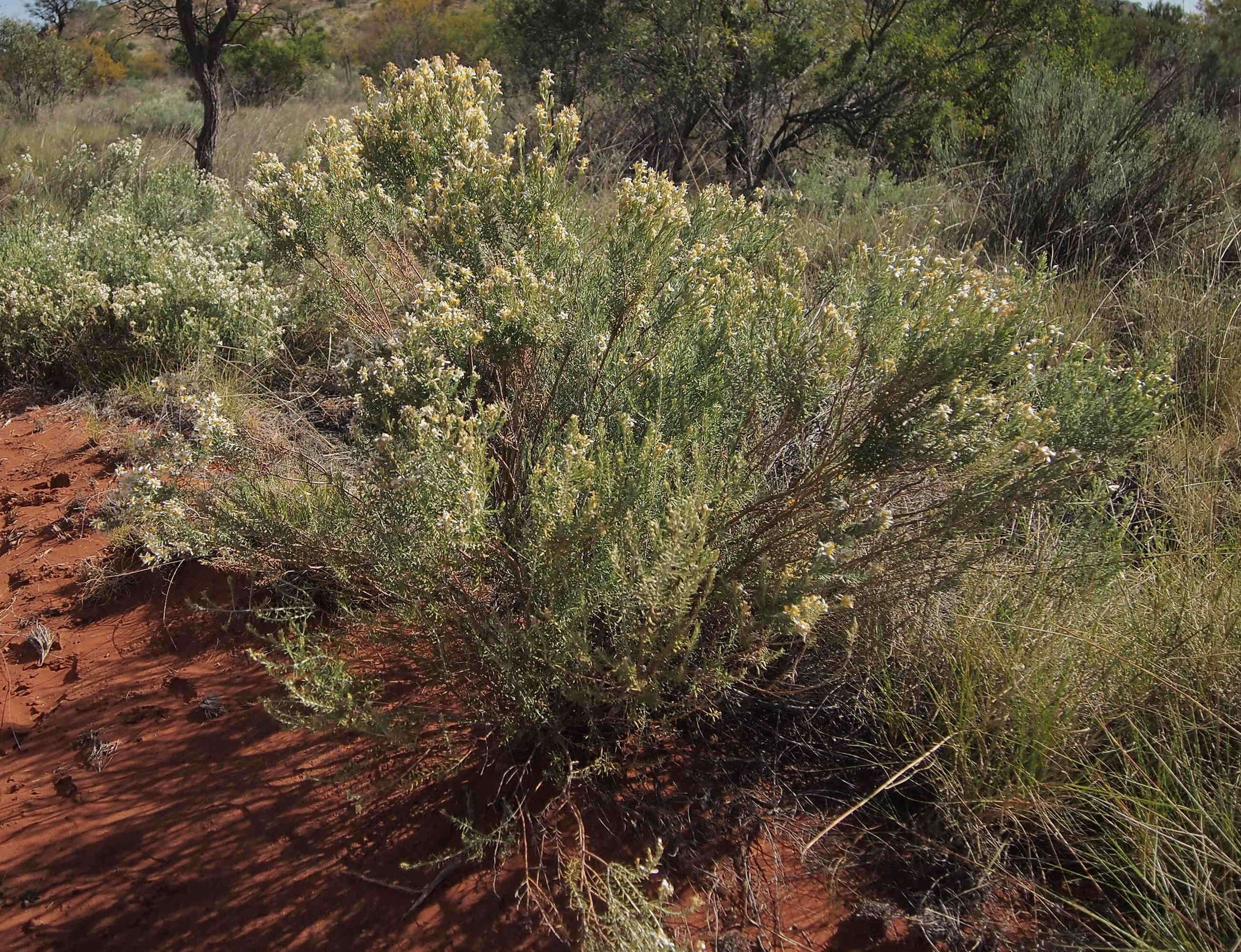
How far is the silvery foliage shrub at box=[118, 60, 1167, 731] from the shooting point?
7.32 feet

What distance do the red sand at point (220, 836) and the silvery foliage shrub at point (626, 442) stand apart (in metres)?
0.44

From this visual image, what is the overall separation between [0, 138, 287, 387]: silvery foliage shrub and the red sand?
2.10 m

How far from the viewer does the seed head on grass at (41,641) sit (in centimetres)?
320

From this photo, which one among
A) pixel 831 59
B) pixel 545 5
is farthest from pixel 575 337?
pixel 545 5

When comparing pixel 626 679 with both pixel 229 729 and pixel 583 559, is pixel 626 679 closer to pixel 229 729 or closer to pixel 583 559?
pixel 583 559

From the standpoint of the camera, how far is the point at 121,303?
4.71 meters

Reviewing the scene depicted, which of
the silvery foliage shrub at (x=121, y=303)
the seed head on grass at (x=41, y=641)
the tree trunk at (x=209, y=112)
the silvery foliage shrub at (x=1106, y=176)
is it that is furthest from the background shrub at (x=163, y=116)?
the silvery foliage shrub at (x=1106, y=176)

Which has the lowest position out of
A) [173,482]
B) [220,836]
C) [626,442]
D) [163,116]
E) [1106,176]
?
[220,836]

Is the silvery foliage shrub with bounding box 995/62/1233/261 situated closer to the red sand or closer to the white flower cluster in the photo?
the red sand

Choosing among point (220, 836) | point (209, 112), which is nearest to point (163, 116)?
point (209, 112)

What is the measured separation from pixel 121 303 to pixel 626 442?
373cm

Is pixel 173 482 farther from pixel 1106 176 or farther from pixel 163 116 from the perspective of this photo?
pixel 163 116

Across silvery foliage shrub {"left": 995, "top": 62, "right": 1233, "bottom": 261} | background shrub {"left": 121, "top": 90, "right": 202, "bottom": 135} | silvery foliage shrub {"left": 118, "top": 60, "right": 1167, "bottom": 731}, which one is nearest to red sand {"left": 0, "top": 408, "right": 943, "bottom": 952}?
silvery foliage shrub {"left": 118, "top": 60, "right": 1167, "bottom": 731}

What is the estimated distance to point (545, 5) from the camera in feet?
30.0
